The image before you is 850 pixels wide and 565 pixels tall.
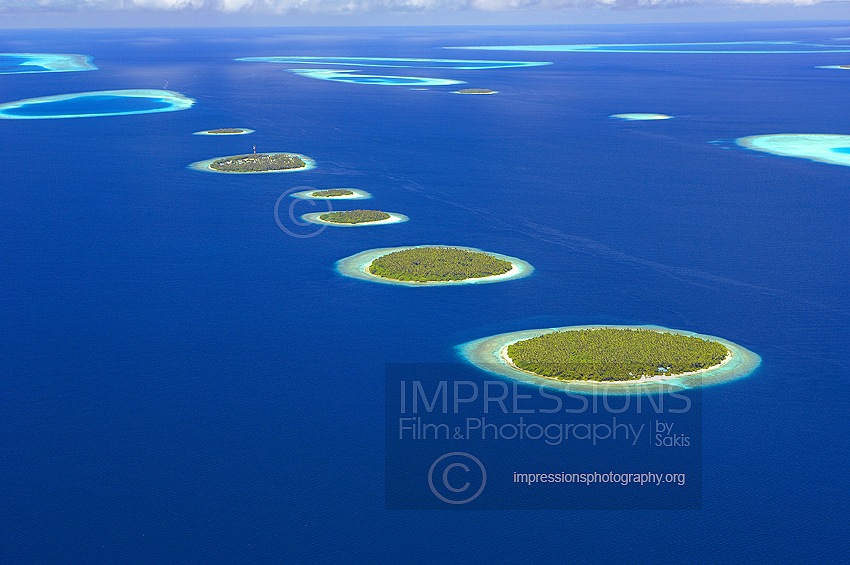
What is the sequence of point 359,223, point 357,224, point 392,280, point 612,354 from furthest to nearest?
point 359,223 < point 357,224 < point 392,280 < point 612,354

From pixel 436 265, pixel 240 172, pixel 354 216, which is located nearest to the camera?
pixel 436 265

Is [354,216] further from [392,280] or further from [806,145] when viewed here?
[806,145]

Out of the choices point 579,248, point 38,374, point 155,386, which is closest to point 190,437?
point 155,386

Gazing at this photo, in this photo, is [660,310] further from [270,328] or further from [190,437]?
[190,437]

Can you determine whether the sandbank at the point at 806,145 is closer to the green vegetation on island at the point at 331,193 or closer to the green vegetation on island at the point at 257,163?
the green vegetation on island at the point at 331,193

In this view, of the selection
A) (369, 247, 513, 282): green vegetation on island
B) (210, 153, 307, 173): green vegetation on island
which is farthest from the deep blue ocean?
(210, 153, 307, 173): green vegetation on island

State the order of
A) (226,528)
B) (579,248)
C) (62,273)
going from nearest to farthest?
(226,528), (62,273), (579,248)

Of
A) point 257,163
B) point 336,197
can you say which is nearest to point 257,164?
point 257,163
